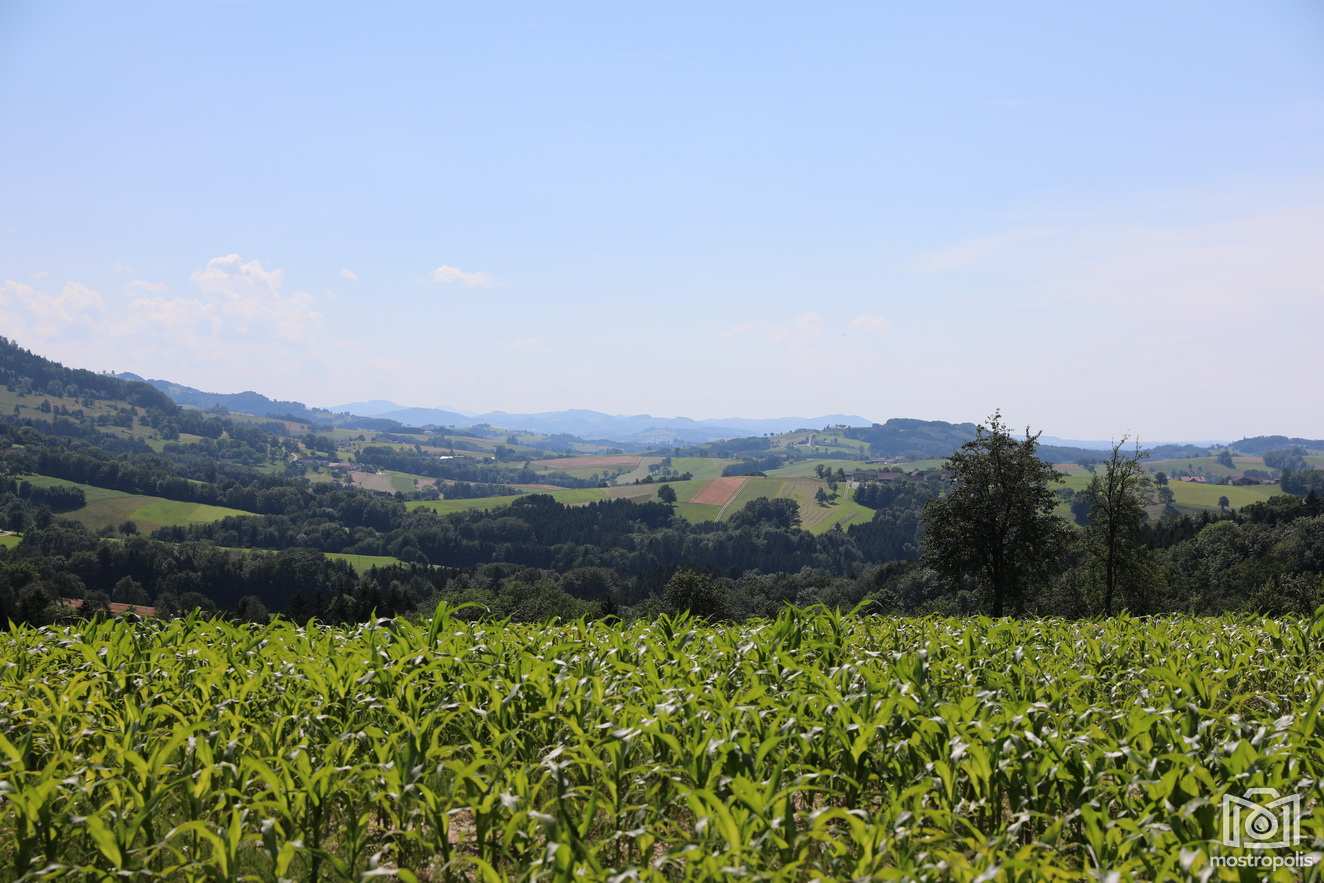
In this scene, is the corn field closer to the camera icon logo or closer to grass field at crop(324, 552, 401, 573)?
the camera icon logo

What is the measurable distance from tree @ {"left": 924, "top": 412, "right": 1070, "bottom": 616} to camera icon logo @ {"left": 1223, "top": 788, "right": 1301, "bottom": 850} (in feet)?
126

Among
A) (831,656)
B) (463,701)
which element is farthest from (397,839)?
(831,656)

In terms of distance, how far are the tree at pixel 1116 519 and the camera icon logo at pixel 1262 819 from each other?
41757 millimetres

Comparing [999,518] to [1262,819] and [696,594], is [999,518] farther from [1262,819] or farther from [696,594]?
[1262,819]

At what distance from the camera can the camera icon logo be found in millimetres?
4836

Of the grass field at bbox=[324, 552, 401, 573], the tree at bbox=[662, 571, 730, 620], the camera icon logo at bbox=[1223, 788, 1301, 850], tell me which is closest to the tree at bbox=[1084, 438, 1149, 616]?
the tree at bbox=[662, 571, 730, 620]

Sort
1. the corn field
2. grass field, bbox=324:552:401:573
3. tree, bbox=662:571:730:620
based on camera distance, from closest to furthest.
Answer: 1. the corn field
2. tree, bbox=662:571:730:620
3. grass field, bbox=324:552:401:573

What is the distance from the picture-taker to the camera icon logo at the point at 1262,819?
484cm

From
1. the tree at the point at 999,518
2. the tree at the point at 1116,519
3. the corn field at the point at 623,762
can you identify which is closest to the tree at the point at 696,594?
the tree at the point at 999,518

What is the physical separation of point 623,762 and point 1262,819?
3.88 metres

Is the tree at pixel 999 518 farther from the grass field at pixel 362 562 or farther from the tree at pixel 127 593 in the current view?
the grass field at pixel 362 562

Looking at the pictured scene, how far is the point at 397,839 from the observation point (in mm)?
5332

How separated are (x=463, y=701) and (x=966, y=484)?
1564 inches

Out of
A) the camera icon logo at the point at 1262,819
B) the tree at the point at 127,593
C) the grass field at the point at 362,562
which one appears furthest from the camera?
the grass field at the point at 362,562
